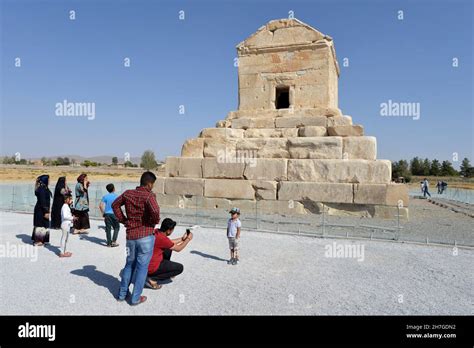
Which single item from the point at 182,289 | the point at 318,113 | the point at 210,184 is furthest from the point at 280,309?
the point at 318,113

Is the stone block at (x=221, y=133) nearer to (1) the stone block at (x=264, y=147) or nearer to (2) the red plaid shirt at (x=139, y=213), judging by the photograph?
(1) the stone block at (x=264, y=147)

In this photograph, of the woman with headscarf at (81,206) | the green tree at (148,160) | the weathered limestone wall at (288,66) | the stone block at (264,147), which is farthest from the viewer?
the green tree at (148,160)

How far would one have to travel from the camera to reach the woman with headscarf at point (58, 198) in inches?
304

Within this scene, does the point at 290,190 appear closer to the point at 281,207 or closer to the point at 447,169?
the point at 281,207

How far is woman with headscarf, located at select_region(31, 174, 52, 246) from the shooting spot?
6750 millimetres

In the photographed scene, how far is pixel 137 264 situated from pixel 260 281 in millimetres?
1848

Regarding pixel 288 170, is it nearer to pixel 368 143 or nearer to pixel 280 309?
pixel 368 143

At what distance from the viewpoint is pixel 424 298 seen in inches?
172

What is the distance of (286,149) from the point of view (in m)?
11.8

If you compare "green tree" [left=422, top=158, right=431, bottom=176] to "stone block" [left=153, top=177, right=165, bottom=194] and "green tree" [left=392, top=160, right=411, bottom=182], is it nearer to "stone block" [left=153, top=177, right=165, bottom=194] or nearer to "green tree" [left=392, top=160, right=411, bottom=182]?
"green tree" [left=392, top=160, right=411, bottom=182]

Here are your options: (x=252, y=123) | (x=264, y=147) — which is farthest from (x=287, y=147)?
(x=252, y=123)

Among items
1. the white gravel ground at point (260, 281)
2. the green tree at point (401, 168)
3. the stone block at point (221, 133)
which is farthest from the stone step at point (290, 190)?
the green tree at point (401, 168)

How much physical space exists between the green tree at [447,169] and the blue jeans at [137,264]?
65.6 metres
